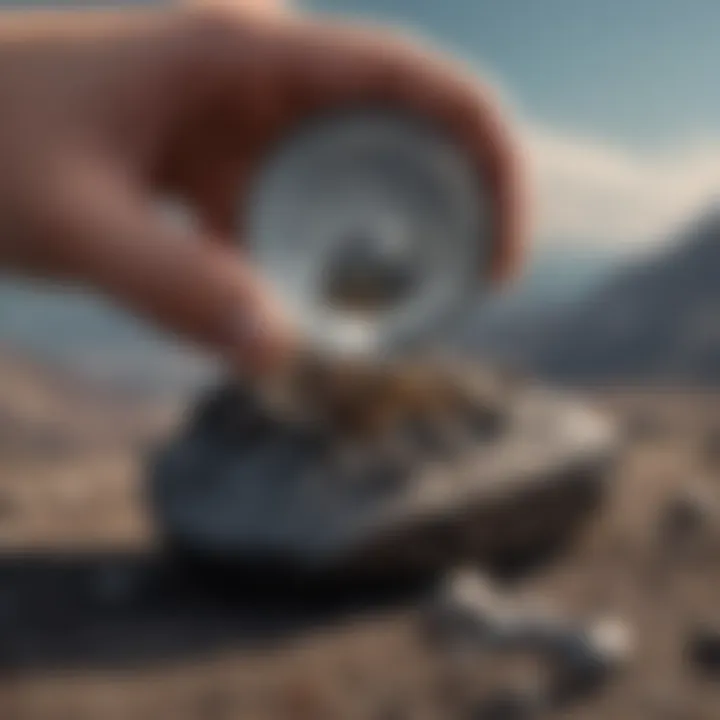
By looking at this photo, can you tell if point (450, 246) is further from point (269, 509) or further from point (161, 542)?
point (161, 542)

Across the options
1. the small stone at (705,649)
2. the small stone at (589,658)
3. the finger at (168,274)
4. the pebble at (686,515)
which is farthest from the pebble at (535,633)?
the finger at (168,274)

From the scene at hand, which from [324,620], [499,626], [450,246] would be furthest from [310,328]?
[324,620]

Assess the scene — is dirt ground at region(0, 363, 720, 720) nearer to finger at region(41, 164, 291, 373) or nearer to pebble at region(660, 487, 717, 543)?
pebble at region(660, 487, 717, 543)

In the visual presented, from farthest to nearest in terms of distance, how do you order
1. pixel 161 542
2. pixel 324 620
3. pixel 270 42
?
pixel 161 542 < pixel 324 620 < pixel 270 42

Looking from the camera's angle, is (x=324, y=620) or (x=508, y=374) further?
(x=508, y=374)

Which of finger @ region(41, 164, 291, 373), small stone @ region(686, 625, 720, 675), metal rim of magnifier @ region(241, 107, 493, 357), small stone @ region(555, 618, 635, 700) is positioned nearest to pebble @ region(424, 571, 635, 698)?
small stone @ region(555, 618, 635, 700)

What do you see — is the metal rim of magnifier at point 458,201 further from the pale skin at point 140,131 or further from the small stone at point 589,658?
the small stone at point 589,658

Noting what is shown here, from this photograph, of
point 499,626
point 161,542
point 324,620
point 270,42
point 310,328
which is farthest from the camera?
point 161,542

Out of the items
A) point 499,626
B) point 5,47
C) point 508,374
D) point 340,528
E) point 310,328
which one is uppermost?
point 508,374

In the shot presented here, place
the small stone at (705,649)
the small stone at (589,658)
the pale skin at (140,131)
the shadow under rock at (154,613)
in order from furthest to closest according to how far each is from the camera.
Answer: the shadow under rock at (154,613), the small stone at (705,649), the small stone at (589,658), the pale skin at (140,131)
